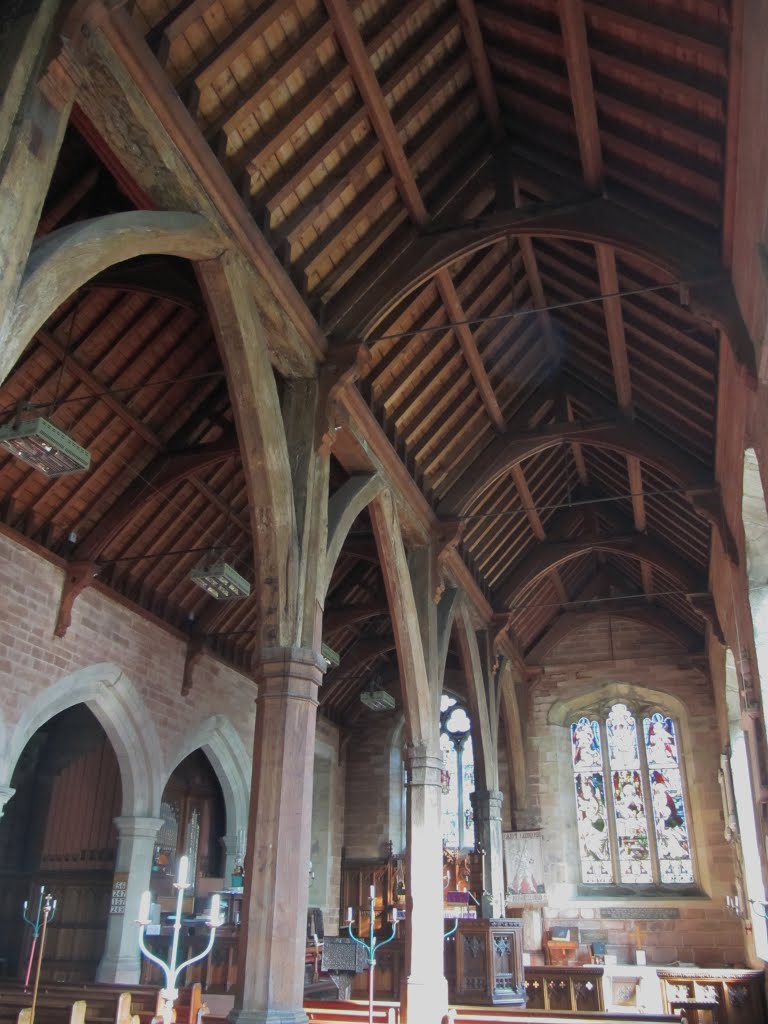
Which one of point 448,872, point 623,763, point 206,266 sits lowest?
point 448,872

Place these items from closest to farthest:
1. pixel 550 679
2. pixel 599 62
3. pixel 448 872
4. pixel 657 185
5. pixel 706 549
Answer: pixel 599 62 < pixel 657 185 < pixel 706 549 < pixel 448 872 < pixel 550 679

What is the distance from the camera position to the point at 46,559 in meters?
8.68

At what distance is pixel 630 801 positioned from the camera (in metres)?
14.1

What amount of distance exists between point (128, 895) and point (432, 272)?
285 inches

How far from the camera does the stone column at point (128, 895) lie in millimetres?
9367

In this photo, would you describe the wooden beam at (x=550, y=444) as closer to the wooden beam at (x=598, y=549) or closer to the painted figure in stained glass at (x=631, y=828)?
the wooden beam at (x=598, y=549)

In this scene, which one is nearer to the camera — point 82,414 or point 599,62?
point 599,62

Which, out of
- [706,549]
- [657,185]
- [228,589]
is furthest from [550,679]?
[657,185]

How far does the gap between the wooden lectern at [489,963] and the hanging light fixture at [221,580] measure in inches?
175

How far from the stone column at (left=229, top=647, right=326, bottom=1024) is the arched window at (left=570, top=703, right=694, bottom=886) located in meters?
9.73

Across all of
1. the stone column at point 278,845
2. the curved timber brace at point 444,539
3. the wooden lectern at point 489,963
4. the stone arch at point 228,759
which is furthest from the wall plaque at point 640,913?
the stone column at point 278,845

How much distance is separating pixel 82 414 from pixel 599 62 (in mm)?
5273

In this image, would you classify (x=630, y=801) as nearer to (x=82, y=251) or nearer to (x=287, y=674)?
(x=287, y=674)

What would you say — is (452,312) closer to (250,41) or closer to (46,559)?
(250,41)
